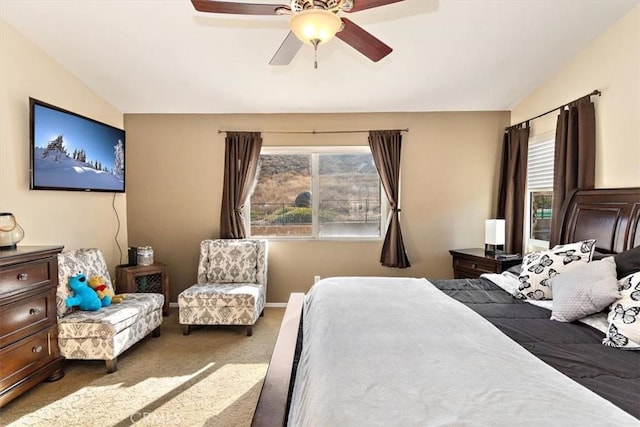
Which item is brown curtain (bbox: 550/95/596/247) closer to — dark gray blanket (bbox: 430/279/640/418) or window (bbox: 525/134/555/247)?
window (bbox: 525/134/555/247)

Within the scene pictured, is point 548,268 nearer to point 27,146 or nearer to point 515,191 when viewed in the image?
point 515,191

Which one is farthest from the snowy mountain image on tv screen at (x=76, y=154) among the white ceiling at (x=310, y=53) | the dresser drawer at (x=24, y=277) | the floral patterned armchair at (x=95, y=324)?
the dresser drawer at (x=24, y=277)

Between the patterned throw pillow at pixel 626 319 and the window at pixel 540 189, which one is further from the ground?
the window at pixel 540 189

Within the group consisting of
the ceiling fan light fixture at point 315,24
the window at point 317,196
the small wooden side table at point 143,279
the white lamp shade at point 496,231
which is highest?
the ceiling fan light fixture at point 315,24

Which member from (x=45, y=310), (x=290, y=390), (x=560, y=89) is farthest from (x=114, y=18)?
(x=560, y=89)

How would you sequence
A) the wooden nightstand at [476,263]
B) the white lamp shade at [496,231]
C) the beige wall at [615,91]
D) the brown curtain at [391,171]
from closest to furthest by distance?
the beige wall at [615,91] → the wooden nightstand at [476,263] → the white lamp shade at [496,231] → the brown curtain at [391,171]

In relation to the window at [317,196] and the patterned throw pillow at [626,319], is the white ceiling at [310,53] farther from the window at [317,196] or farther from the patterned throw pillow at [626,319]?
the patterned throw pillow at [626,319]

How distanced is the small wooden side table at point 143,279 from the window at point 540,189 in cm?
424

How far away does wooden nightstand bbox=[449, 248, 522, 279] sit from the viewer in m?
3.50

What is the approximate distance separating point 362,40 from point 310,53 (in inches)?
54.9

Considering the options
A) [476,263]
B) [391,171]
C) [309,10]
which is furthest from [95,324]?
[476,263]

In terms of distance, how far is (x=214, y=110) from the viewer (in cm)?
435

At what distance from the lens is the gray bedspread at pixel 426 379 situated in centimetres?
98

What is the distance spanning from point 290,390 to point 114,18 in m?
3.09
